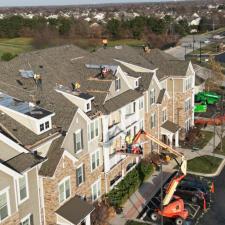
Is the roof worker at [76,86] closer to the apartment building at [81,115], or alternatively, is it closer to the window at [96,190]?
the apartment building at [81,115]

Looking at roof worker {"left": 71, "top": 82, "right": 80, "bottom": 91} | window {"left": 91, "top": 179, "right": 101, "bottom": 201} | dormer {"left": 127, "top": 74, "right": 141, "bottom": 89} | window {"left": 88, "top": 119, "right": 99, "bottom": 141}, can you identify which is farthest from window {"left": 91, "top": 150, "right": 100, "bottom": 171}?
dormer {"left": 127, "top": 74, "right": 141, "bottom": 89}

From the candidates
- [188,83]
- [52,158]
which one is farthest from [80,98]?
[188,83]

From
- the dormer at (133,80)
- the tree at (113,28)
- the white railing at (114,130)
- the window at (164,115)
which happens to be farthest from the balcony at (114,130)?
the tree at (113,28)

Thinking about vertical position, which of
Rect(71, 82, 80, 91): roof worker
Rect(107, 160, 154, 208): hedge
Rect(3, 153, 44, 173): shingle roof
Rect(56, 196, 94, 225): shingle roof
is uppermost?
Rect(71, 82, 80, 91): roof worker

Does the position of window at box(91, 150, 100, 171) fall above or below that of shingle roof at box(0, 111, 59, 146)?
below

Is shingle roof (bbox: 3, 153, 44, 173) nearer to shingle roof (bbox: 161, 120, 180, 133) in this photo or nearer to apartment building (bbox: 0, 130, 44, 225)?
apartment building (bbox: 0, 130, 44, 225)

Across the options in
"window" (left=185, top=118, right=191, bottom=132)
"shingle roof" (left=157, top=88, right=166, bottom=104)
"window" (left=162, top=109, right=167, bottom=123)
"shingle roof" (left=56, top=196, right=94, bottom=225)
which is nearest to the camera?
"shingle roof" (left=56, top=196, right=94, bottom=225)

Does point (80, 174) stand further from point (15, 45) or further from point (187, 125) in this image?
point (15, 45)
